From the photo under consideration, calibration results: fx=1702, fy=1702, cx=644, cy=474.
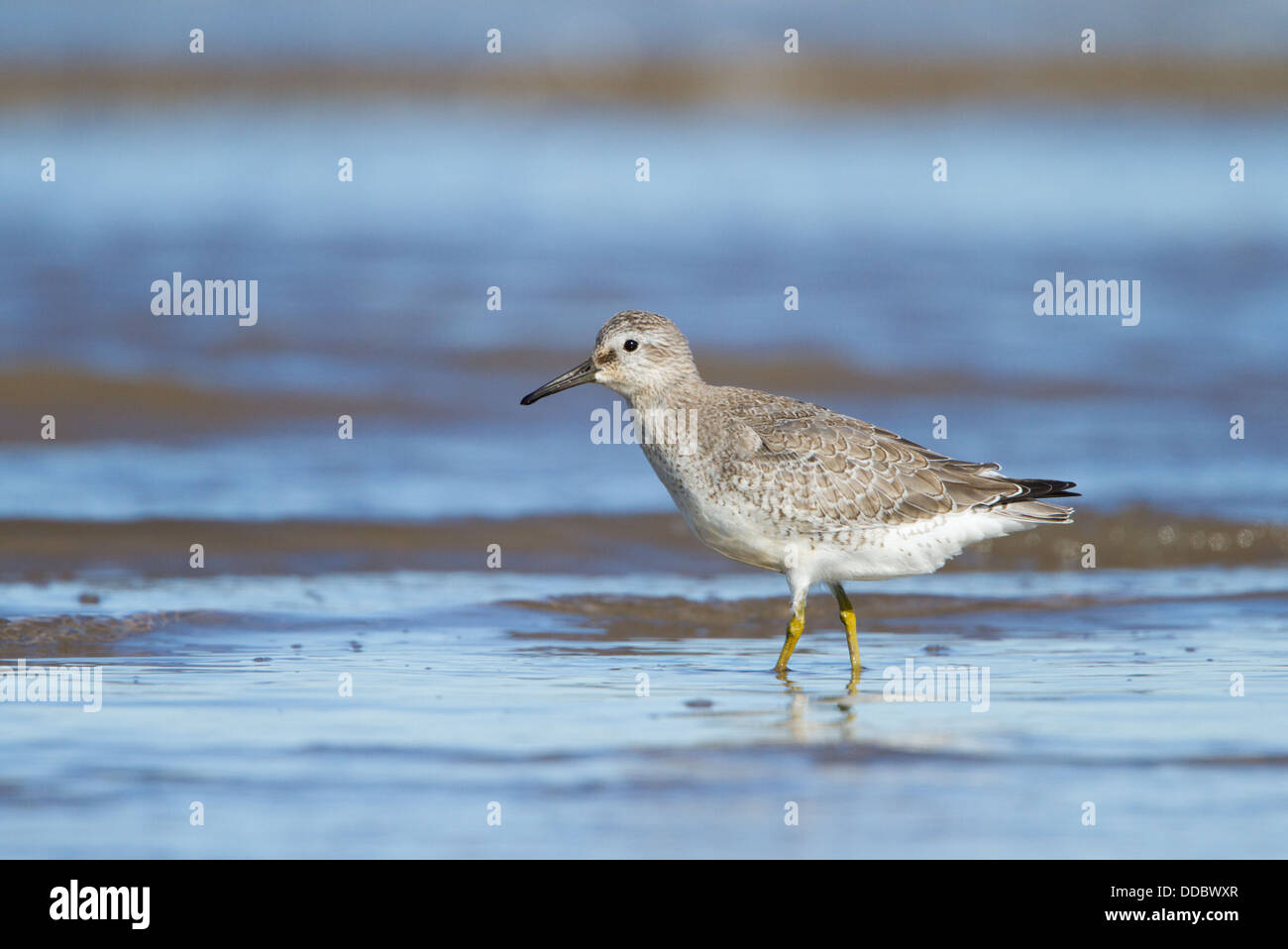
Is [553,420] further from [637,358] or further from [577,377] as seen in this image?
[637,358]

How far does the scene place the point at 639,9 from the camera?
139 ft

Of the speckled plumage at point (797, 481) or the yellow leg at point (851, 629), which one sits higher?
the speckled plumage at point (797, 481)

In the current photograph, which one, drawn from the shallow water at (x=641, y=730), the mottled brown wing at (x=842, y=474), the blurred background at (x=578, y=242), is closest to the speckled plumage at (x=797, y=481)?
the mottled brown wing at (x=842, y=474)

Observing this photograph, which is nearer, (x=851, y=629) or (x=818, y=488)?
(x=818, y=488)

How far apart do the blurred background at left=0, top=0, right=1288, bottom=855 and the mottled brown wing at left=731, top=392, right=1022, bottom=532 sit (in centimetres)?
87

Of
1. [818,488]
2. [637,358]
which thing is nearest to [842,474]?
[818,488]

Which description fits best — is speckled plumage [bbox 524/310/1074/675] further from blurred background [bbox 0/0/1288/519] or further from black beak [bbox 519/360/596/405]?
blurred background [bbox 0/0/1288/519]

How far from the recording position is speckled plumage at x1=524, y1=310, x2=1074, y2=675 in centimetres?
838

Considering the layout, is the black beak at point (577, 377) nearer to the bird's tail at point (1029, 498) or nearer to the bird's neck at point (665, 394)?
the bird's neck at point (665, 394)

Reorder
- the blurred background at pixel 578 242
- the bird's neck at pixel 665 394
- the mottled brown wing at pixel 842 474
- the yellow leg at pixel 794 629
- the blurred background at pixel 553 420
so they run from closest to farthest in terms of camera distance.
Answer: the blurred background at pixel 553 420, the mottled brown wing at pixel 842 474, the yellow leg at pixel 794 629, the bird's neck at pixel 665 394, the blurred background at pixel 578 242

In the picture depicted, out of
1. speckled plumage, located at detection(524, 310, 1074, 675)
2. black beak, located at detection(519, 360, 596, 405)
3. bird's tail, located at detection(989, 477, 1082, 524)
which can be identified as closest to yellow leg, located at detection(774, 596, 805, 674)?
speckled plumage, located at detection(524, 310, 1074, 675)

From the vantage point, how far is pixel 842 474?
8508 mm

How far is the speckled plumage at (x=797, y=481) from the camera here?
330 inches

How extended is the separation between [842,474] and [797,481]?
0.91ft
